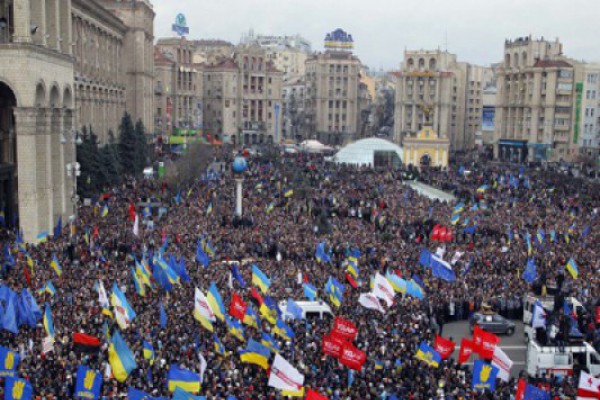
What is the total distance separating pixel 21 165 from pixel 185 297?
1132cm

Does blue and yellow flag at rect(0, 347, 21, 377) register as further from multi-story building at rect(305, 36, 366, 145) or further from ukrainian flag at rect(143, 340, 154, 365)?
multi-story building at rect(305, 36, 366, 145)

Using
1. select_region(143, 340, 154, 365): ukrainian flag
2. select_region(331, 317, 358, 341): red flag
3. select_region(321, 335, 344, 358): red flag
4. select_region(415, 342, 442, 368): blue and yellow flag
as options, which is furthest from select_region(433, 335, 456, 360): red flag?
select_region(143, 340, 154, 365): ukrainian flag

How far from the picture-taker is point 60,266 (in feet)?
72.8

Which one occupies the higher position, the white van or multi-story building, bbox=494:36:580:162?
multi-story building, bbox=494:36:580:162

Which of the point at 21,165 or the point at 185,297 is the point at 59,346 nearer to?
the point at 185,297

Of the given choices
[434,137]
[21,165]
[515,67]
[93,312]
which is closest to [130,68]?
[434,137]

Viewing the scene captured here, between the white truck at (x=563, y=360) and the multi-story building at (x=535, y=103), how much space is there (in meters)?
60.7

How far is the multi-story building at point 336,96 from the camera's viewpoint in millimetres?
102062

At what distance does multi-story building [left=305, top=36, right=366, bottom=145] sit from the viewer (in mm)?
102062

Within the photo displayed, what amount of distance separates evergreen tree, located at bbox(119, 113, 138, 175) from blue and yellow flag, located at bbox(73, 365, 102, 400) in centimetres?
3771

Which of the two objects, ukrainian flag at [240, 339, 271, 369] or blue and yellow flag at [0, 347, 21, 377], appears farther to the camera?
ukrainian flag at [240, 339, 271, 369]

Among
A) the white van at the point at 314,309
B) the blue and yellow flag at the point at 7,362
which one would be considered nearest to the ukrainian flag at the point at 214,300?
the white van at the point at 314,309

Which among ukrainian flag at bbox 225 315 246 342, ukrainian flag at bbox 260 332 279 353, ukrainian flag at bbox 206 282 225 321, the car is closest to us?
ukrainian flag at bbox 260 332 279 353

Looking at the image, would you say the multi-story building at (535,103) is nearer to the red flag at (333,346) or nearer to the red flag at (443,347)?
the red flag at (443,347)
